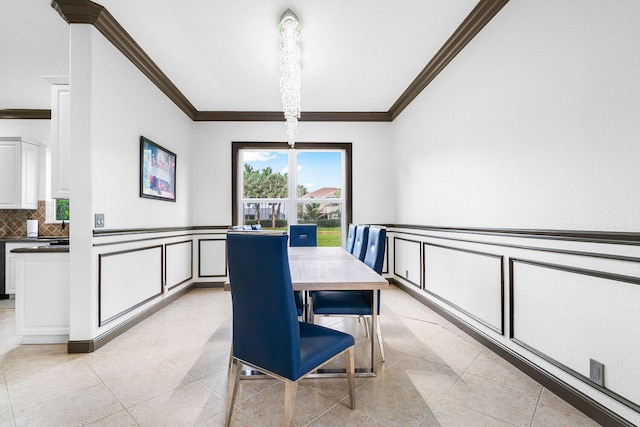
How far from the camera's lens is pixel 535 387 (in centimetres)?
187

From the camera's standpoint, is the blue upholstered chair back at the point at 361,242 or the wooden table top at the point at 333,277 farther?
the blue upholstered chair back at the point at 361,242

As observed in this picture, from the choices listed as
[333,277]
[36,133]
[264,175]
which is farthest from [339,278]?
[36,133]

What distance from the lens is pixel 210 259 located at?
4.71 metres

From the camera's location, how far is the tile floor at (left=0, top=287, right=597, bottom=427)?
1.59 m

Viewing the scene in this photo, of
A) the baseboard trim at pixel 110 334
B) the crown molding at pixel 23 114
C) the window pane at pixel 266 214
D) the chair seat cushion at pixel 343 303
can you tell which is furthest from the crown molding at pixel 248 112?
the baseboard trim at pixel 110 334

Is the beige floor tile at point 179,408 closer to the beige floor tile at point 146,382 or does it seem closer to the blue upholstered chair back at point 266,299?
the beige floor tile at point 146,382

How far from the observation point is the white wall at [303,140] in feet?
15.7

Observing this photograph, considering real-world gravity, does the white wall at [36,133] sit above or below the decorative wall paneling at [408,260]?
above

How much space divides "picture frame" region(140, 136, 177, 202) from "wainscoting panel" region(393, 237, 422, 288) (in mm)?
3215

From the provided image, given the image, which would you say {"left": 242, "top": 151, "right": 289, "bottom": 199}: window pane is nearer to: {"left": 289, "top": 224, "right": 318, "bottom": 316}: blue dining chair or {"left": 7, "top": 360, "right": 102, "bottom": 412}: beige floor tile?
{"left": 289, "top": 224, "right": 318, "bottom": 316}: blue dining chair

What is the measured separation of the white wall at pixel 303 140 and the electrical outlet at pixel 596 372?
11.1 feet

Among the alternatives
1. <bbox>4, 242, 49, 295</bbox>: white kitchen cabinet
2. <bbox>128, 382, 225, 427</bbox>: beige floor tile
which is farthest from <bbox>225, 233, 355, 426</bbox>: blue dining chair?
<bbox>4, 242, 49, 295</bbox>: white kitchen cabinet

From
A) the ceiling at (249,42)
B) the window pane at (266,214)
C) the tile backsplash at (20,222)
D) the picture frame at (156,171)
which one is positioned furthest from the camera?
the window pane at (266,214)

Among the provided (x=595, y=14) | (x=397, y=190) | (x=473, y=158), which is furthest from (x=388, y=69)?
(x=595, y=14)
